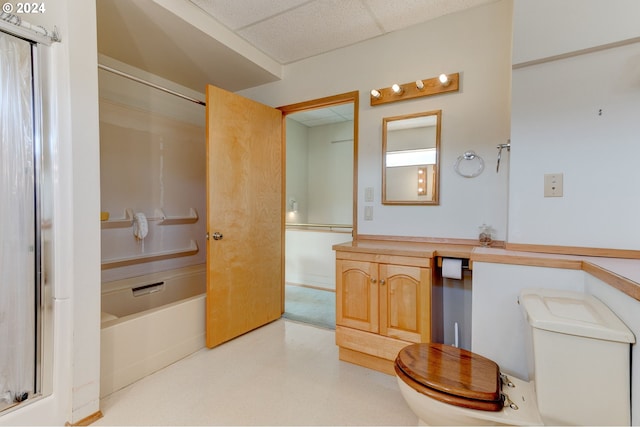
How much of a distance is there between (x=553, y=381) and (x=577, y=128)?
4.14 ft

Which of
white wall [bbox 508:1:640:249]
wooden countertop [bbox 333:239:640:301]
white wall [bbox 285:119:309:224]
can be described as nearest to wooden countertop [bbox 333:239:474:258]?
wooden countertop [bbox 333:239:640:301]

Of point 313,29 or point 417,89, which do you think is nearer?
point 417,89

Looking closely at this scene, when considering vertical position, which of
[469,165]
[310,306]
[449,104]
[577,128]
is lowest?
[310,306]

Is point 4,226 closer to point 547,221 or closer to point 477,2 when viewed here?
point 547,221

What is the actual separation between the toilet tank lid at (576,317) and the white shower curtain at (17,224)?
2206 mm

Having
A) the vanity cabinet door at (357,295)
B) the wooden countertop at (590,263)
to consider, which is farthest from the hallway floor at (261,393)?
the wooden countertop at (590,263)

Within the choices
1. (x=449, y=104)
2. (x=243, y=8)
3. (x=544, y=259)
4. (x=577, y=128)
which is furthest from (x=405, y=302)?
(x=243, y=8)

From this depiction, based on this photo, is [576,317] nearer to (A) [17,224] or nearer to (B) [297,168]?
(A) [17,224]

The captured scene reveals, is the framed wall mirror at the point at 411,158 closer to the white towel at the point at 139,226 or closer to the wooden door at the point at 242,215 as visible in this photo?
the wooden door at the point at 242,215

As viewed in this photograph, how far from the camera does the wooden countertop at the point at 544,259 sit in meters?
1.00

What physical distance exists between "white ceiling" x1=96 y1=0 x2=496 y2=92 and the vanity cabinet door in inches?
71.4

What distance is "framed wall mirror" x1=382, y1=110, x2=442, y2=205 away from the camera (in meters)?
2.14

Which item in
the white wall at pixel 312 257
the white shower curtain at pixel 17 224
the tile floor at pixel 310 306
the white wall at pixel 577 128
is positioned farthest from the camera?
the white wall at pixel 312 257

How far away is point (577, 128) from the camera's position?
149 centimetres
